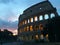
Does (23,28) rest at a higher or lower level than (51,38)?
higher

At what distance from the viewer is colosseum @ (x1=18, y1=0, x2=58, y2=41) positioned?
58881 mm

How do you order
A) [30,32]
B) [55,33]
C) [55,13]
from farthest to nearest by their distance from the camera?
[30,32] → [55,13] → [55,33]

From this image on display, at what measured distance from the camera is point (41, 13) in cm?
6138

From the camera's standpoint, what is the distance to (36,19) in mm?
63875

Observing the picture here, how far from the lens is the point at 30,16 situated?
219ft

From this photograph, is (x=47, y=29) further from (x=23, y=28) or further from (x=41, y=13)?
(x=23, y=28)

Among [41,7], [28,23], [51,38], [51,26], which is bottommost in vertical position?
[51,38]

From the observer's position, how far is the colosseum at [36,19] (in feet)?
193

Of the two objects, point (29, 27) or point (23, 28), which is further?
point (23, 28)

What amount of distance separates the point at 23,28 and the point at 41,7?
13972 millimetres

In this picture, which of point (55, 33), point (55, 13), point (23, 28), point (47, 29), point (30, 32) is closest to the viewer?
point (55, 33)

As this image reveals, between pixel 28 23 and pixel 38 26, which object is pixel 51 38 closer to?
pixel 38 26

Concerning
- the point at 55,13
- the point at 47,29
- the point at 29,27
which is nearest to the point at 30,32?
the point at 29,27

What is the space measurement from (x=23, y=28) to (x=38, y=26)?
34.6 feet
